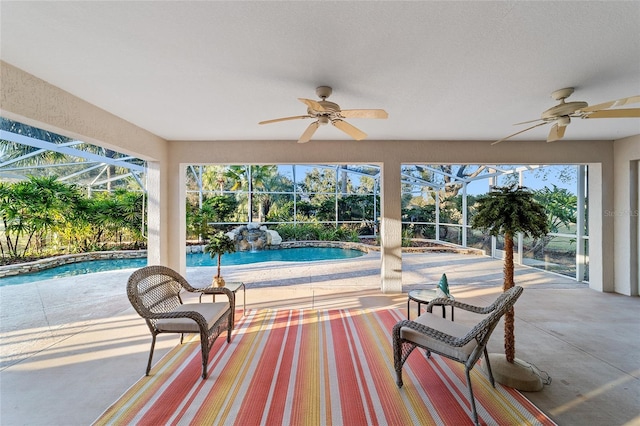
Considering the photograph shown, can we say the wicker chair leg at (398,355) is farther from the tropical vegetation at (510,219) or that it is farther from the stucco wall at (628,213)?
the stucco wall at (628,213)

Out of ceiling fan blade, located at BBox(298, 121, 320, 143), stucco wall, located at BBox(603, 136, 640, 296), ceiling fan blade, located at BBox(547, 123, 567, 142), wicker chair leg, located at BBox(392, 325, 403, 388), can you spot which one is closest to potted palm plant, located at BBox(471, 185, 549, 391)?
wicker chair leg, located at BBox(392, 325, 403, 388)

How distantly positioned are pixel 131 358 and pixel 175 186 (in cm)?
289

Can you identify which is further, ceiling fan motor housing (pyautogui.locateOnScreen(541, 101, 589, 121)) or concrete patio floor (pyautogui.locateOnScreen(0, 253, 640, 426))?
ceiling fan motor housing (pyautogui.locateOnScreen(541, 101, 589, 121))

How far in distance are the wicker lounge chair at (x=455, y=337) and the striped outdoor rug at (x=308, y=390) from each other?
0.20 meters

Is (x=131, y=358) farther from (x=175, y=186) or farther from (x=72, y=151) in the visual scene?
(x=72, y=151)

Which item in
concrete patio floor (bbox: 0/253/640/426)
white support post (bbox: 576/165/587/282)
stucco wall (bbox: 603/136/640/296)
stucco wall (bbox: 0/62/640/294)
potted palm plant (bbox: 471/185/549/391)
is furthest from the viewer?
white support post (bbox: 576/165/587/282)

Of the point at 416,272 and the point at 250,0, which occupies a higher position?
the point at 250,0

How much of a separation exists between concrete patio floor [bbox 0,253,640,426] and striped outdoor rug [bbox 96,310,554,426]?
268 millimetres

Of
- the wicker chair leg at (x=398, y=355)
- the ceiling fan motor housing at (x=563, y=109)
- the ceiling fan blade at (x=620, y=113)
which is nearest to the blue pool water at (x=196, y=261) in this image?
the wicker chair leg at (x=398, y=355)

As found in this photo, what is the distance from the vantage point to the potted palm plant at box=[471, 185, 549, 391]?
2066 millimetres

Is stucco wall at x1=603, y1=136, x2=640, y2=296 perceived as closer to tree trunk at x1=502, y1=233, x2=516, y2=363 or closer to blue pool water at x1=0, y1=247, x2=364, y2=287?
tree trunk at x1=502, y1=233, x2=516, y2=363

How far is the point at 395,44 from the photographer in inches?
75.2

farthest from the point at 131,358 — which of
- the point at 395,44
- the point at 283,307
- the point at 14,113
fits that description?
the point at 395,44

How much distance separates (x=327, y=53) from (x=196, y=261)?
8.33 m
